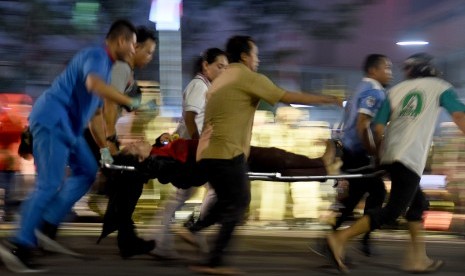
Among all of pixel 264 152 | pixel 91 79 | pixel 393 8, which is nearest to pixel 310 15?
pixel 393 8

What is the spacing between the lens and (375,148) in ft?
19.5

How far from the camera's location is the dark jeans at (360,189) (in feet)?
20.6

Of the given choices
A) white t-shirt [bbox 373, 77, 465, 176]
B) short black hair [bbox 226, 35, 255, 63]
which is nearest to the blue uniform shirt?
white t-shirt [bbox 373, 77, 465, 176]

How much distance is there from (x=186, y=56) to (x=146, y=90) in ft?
6.36

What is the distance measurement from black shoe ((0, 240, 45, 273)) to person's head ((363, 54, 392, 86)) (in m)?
2.90

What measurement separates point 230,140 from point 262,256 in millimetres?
1641

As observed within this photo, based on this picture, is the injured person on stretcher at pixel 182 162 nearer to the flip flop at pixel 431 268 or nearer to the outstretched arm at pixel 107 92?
the outstretched arm at pixel 107 92

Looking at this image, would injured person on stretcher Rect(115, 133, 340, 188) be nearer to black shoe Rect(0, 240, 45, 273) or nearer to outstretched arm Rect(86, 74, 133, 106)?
outstretched arm Rect(86, 74, 133, 106)

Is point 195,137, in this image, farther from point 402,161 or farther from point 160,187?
point 160,187

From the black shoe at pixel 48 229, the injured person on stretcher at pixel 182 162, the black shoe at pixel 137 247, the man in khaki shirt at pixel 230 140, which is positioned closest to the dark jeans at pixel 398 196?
the injured person on stretcher at pixel 182 162

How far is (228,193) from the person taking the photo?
17.3ft

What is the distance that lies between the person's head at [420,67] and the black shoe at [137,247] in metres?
2.26

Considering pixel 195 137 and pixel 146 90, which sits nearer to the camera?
pixel 195 137

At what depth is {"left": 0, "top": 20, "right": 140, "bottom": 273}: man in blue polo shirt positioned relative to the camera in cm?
542
